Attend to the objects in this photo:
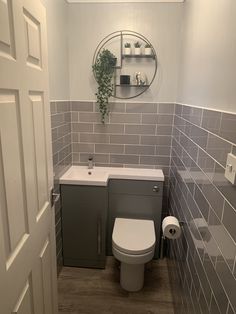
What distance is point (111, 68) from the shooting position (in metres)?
2.18

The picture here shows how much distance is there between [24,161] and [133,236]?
1275 millimetres

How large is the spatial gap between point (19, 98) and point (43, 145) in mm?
344

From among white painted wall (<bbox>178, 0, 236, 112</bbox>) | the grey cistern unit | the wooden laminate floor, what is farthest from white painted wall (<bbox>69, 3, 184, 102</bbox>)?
the wooden laminate floor

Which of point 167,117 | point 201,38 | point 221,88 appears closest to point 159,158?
point 167,117

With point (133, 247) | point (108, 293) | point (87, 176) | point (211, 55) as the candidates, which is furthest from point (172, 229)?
point (211, 55)

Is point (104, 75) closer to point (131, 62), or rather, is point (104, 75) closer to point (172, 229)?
point (131, 62)

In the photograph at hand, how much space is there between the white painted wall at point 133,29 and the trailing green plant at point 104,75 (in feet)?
0.32

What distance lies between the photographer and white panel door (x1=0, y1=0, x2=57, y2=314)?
2.63ft

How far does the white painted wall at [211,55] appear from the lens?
92cm

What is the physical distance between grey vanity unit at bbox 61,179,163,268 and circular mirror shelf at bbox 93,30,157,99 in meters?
0.90

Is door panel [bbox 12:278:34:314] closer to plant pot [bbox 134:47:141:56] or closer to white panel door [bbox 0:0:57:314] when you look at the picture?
white panel door [bbox 0:0:57:314]

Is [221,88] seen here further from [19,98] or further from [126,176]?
[126,176]

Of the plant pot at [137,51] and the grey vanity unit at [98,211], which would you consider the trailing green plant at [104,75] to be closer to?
the plant pot at [137,51]

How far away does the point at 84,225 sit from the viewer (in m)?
2.18
